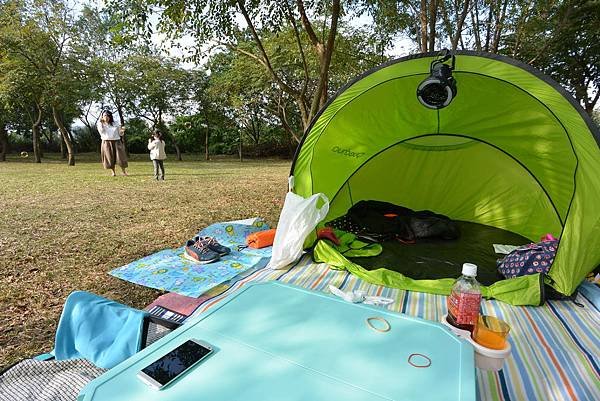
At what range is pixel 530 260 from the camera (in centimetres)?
227

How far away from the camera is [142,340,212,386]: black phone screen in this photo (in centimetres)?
89

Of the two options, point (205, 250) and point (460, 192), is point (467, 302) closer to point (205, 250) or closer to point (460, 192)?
point (205, 250)

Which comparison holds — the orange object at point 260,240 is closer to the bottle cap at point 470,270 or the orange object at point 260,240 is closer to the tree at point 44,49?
the bottle cap at point 470,270

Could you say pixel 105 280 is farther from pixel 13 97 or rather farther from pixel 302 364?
pixel 13 97

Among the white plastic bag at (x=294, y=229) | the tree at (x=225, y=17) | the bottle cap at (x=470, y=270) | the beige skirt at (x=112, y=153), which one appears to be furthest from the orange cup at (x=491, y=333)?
the beige skirt at (x=112, y=153)

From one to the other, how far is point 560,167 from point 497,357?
8.01ft

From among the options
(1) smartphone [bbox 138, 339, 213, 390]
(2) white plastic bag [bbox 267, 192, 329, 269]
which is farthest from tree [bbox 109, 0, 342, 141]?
(1) smartphone [bbox 138, 339, 213, 390]

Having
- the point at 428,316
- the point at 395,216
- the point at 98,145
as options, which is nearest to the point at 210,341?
the point at 428,316

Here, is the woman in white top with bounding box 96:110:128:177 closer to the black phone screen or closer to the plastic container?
the black phone screen

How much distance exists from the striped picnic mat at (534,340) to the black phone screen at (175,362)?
16.4 inches

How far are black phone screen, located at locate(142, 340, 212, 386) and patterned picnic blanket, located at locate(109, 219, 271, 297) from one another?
3.92 feet

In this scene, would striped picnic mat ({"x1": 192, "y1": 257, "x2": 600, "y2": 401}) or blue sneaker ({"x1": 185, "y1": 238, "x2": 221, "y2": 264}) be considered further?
blue sneaker ({"x1": 185, "y1": 238, "x2": 221, "y2": 264})

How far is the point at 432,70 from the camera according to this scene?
2424mm

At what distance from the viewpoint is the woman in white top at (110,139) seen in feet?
24.6
